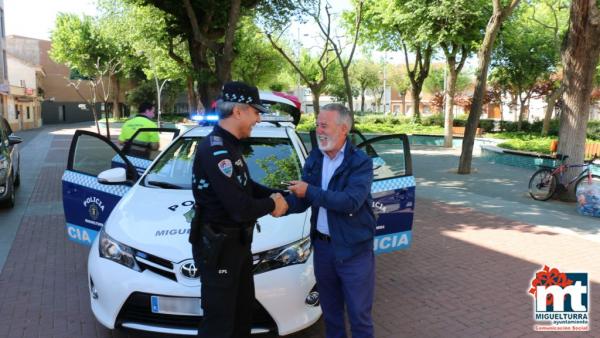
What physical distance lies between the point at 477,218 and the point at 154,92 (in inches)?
2021

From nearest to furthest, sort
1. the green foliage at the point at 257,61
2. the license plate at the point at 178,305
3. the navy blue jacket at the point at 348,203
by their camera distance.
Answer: the navy blue jacket at the point at 348,203, the license plate at the point at 178,305, the green foliage at the point at 257,61

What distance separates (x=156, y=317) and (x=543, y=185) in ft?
28.3

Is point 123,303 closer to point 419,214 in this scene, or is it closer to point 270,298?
point 270,298

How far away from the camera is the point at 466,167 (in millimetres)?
12953

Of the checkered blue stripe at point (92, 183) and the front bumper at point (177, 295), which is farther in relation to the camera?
the checkered blue stripe at point (92, 183)

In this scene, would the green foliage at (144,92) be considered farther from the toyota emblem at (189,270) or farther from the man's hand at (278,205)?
the man's hand at (278,205)

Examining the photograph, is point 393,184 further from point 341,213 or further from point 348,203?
point 348,203

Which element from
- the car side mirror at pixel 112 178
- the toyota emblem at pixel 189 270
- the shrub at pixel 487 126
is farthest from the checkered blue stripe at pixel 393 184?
the shrub at pixel 487 126

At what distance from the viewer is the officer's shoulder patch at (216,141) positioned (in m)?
2.56

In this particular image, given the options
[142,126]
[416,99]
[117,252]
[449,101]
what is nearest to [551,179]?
[142,126]

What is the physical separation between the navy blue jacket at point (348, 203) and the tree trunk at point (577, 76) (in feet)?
25.5

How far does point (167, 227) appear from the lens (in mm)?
3500

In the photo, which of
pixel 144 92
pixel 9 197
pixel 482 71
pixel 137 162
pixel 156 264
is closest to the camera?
pixel 156 264

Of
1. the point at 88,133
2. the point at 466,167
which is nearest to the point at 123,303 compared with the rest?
the point at 88,133
